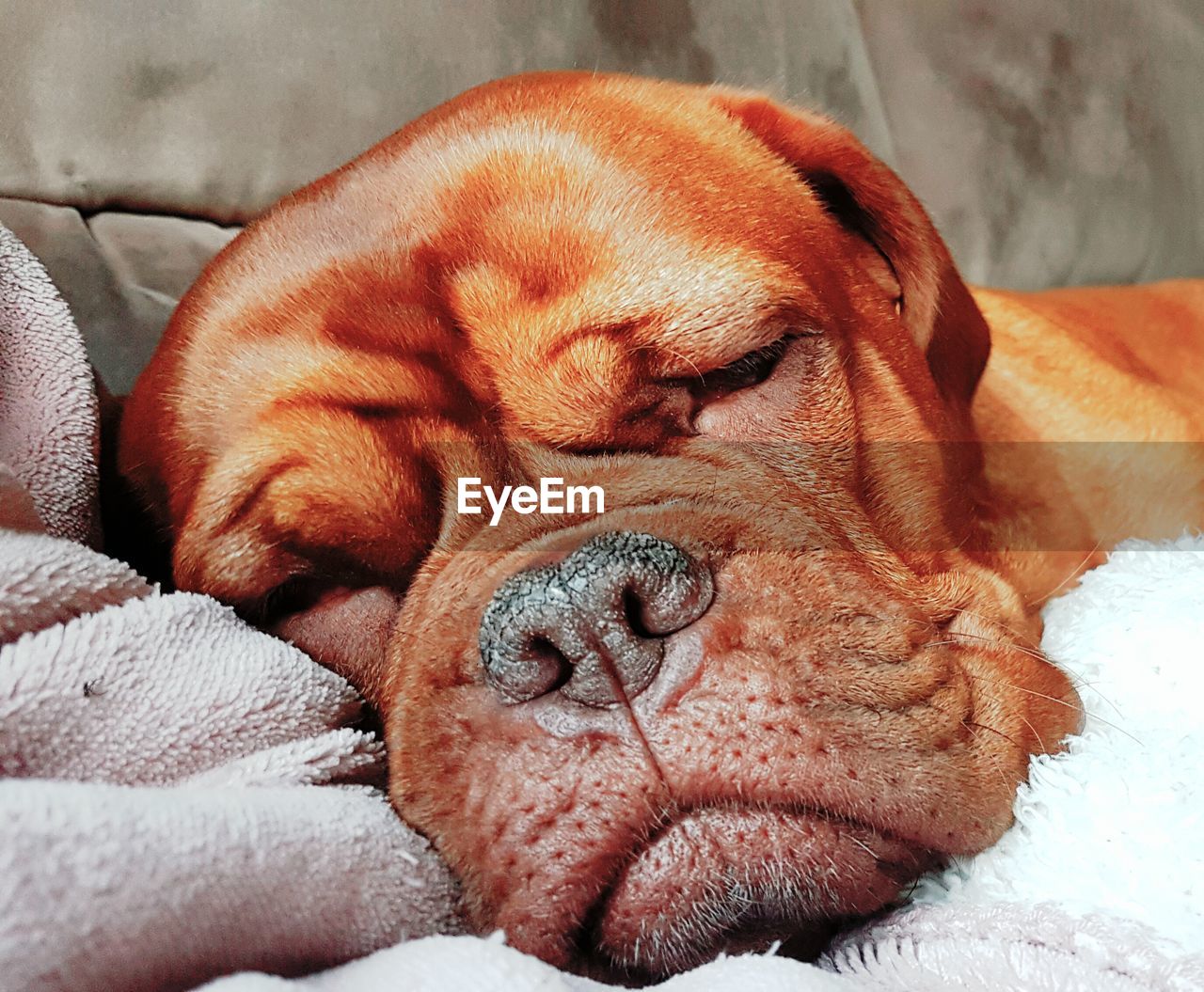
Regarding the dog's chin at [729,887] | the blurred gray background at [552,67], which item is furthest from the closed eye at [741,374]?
the blurred gray background at [552,67]

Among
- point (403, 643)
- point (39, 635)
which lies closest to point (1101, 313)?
point (403, 643)

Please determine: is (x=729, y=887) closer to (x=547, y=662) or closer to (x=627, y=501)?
(x=547, y=662)

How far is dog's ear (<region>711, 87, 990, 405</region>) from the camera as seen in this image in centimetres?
145

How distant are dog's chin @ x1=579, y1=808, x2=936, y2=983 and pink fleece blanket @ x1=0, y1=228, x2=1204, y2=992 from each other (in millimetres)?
50

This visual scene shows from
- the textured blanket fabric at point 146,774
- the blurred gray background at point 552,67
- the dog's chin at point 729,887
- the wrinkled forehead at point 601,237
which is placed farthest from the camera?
the blurred gray background at point 552,67

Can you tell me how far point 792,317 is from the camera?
1.17 m

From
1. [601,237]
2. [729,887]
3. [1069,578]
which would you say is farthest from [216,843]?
[1069,578]

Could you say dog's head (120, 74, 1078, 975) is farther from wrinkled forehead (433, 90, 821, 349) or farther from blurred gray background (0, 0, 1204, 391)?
blurred gray background (0, 0, 1204, 391)

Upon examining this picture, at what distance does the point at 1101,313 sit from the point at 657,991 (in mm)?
1965

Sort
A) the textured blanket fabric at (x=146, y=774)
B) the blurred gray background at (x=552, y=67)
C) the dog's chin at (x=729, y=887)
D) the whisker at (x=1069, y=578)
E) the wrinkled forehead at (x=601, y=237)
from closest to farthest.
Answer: the textured blanket fabric at (x=146, y=774) < the dog's chin at (x=729, y=887) < the wrinkled forehead at (x=601, y=237) < the whisker at (x=1069, y=578) < the blurred gray background at (x=552, y=67)

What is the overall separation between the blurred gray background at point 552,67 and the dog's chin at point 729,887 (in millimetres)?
1235

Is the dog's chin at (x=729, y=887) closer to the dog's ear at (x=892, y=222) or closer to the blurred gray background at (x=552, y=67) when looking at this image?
the dog's ear at (x=892, y=222)

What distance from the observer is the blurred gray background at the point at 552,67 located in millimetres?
1720

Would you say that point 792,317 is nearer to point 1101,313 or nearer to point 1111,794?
point 1111,794
